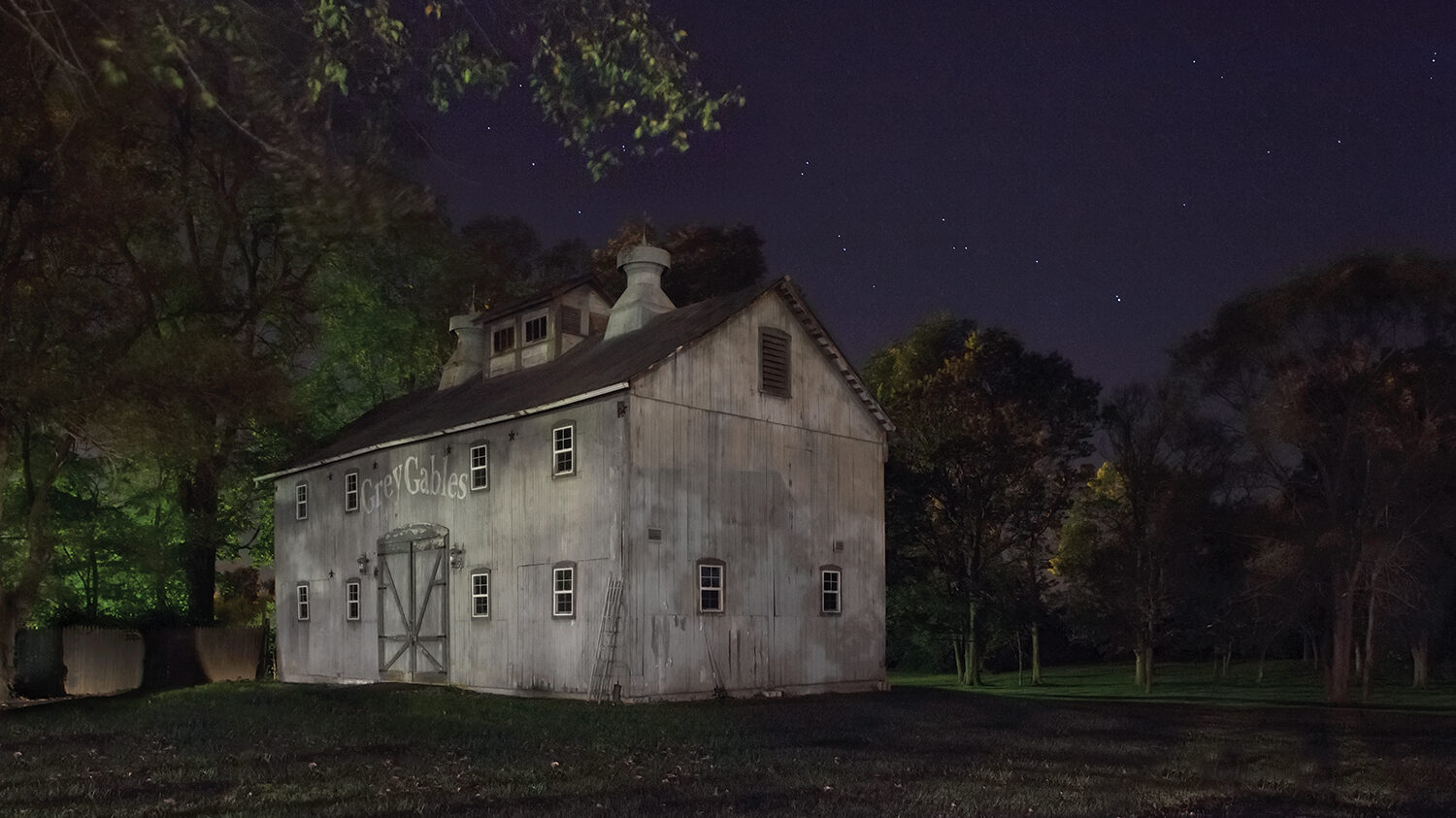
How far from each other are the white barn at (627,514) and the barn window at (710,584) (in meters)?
0.05

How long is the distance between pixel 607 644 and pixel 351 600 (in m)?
10.9

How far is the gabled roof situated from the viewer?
25766 millimetres

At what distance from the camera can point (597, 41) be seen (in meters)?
9.33

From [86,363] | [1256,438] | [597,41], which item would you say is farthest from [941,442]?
[597,41]

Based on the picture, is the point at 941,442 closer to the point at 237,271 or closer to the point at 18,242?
the point at 237,271

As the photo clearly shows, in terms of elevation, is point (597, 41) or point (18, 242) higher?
point (18, 242)

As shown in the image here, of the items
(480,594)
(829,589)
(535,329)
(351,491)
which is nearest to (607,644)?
(480,594)

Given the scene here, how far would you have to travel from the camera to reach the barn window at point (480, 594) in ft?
89.9

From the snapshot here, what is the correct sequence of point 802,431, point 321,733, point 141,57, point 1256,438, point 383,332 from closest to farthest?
1. point 141,57
2. point 321,733
3. point 802,431
4. point 1256,438
5. point 383,332

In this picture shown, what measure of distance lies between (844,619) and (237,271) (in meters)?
22.7

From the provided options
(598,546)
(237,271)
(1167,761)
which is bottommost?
(1167,761)

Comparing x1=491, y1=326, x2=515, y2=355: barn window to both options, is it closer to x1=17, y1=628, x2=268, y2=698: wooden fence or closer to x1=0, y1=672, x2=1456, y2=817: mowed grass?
x1=0, y1=672, x2=1456, y2=817: mowed grass

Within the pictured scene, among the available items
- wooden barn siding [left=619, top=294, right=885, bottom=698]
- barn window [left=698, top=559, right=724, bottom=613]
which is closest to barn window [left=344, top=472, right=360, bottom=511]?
wooden barn siding [left=619, top=294, right=885, bottom=698]

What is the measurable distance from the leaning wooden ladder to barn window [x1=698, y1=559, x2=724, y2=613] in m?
1.92
